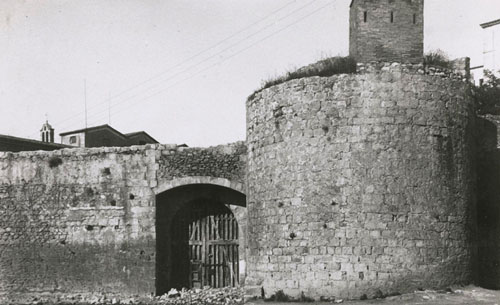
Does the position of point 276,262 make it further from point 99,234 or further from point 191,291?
point 99,234

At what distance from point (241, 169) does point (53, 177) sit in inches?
229

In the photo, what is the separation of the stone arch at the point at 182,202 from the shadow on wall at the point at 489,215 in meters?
6.15

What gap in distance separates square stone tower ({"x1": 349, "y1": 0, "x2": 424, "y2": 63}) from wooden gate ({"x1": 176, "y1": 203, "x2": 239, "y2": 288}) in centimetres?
674

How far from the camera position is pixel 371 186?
15008 mm

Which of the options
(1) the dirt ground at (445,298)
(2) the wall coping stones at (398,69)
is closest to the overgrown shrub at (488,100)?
(2) the wall coping stones at (398,69)

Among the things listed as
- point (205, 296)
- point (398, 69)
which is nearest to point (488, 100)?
point (398, 69)

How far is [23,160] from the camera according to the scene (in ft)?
70.0

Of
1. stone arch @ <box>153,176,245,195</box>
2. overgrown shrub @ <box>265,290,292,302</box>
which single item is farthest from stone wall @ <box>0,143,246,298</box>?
overgrown shrub @ <box>265,290,292,302</box>

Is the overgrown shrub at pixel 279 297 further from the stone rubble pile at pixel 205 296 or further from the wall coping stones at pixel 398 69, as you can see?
the wall coping stones at pixel 398 69

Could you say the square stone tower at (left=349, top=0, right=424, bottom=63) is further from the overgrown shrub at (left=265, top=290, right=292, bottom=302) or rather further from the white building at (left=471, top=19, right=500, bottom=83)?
the white building at (left=471, top=19, right=500, bottom=83)

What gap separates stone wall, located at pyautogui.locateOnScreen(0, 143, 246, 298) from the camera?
19.8 metres

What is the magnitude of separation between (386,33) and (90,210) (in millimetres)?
9887

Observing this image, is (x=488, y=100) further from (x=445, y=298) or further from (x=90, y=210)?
(x=90, y=210)

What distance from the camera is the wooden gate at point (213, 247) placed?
2033 cm
